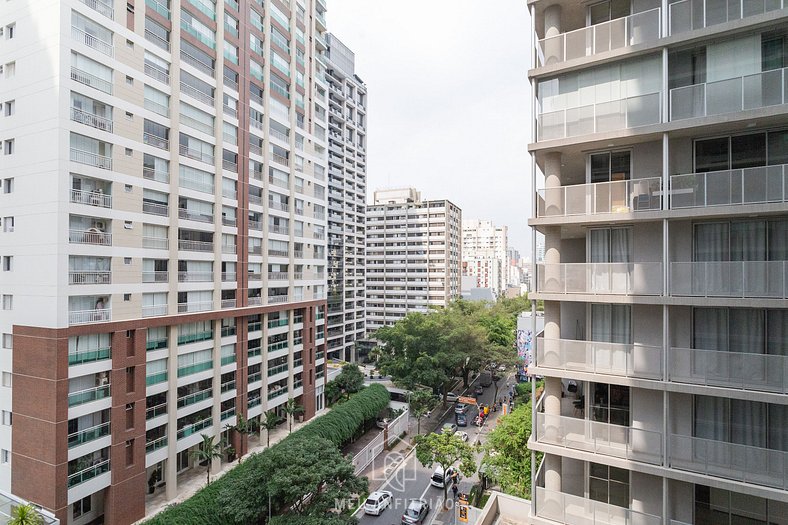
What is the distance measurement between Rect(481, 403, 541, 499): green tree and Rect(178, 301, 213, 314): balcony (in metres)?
20.2

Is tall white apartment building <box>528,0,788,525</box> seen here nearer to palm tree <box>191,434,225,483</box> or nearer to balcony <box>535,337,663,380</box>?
balcony <box>535,337,663,380</box>

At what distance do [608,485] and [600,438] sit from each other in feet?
5.00

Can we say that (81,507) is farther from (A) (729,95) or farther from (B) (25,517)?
(A) (729,95)

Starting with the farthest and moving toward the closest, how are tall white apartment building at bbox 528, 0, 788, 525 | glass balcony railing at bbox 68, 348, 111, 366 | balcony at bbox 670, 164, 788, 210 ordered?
glass balcony railing at bbox 68, 348, 111, 366
tall white apartment building at bbox 528, 0, 788, 525
balcony at bbox 670, 164, 788, 210

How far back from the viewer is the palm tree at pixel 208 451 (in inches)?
1031

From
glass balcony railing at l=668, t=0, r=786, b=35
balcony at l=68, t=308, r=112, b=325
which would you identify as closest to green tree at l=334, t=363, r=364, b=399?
balcony at l=68, t=308, r=112, b=325

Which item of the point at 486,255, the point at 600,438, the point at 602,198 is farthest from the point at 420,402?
the point at 486,255

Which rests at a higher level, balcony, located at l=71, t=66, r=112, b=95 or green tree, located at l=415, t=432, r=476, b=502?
balcony, located at l=71, t=66, r=112, b=95

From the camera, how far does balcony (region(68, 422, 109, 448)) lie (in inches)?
809

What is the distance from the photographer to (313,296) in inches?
1596

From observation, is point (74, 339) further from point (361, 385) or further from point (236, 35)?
point (361, 385)

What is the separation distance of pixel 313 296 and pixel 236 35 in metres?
22.6

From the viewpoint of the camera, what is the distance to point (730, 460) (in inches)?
358

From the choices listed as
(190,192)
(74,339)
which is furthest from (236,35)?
(74,339)
